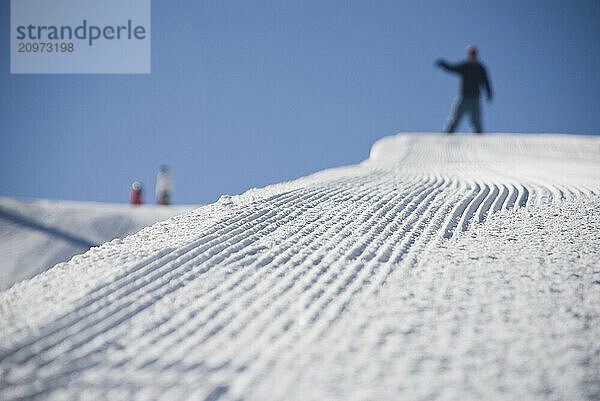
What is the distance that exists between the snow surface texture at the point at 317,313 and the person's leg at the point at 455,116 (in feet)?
18.7

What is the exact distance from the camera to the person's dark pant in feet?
23.4

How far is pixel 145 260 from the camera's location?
1.25 metres

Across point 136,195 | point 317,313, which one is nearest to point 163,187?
point 136,195

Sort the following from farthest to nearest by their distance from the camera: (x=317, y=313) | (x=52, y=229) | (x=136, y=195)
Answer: (x=136, y=195) → (x=52, y=229) → (x=317, y=313)

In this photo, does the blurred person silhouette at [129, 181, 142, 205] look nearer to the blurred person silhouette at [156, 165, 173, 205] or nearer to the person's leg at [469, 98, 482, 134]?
the blurred person silhouette at [156, 165, 173, 205]

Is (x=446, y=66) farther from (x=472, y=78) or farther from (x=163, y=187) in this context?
(x=163, y=187)

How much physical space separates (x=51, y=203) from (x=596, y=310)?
13.3 ft

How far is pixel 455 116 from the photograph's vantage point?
23.4 feet

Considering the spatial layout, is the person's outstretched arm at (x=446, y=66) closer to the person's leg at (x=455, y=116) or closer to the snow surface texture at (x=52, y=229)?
the person's leg at (x=455, y=116)

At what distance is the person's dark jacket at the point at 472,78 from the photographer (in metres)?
6.98

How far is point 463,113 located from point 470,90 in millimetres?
362

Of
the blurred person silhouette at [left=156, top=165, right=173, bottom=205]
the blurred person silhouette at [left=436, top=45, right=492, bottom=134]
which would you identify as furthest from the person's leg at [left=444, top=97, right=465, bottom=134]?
the blurred person silhouette at [left=156, top=165, right=173, bottom=205]

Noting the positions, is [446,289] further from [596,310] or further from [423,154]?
[423,154]

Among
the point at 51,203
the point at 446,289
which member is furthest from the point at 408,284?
the point at 51,203
